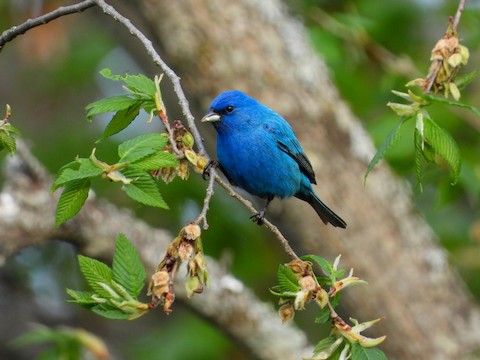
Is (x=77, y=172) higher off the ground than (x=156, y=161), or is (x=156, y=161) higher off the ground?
(x=156, y=161)

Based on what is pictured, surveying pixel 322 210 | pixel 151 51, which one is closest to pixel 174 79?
pixel 151 51

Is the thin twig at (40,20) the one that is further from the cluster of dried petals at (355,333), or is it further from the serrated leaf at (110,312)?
the cluster of dried petals at (355,333)

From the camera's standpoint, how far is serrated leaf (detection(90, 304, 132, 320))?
254 centimetres

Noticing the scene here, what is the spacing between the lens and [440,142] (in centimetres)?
296

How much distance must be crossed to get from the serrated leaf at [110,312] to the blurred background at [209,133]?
2.74 m

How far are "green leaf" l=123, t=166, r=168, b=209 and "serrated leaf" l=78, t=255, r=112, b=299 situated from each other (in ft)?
0.76

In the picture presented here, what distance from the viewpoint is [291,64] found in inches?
224

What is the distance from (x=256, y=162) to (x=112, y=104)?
1.74 m

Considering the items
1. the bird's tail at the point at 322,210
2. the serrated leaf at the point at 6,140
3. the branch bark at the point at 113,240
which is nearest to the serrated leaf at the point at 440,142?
the serrated leaf at the point at 6,140

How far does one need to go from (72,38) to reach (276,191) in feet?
19.1

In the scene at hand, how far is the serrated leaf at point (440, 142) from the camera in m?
2.95

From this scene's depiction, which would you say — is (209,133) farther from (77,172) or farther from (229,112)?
(77,172)

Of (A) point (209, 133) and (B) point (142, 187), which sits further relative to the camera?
(A) point (209, 133)

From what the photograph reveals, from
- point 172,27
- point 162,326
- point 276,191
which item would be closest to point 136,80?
point 276,191
